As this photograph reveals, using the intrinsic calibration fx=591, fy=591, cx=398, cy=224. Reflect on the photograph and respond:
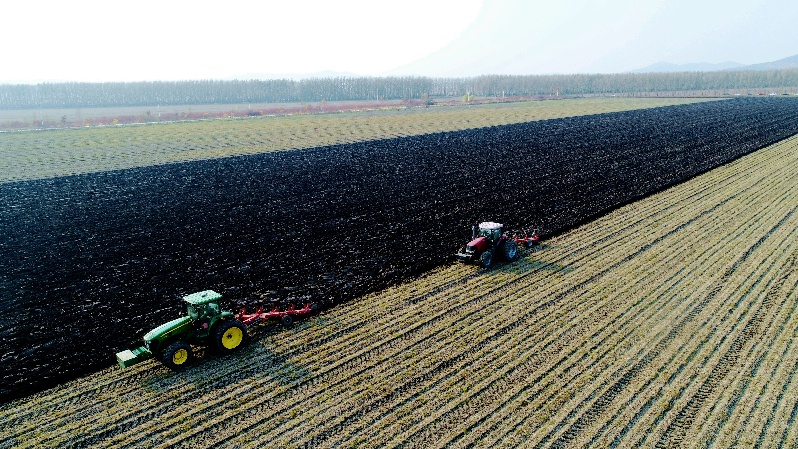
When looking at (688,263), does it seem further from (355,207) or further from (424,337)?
(355,207)

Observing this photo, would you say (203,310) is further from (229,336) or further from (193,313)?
(229,336)

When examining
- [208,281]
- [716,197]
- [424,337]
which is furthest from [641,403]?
[716,197]

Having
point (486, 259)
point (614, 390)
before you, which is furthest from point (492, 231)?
point (614, 390)

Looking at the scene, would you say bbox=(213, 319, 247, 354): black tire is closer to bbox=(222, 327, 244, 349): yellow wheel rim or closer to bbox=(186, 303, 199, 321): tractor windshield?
bbox=(222, 327, 244, 349): yellow wheel rim

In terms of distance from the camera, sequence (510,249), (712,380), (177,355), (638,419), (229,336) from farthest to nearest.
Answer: (510,249)
(229,336)
(177,355)
(712,380)
(638,419)

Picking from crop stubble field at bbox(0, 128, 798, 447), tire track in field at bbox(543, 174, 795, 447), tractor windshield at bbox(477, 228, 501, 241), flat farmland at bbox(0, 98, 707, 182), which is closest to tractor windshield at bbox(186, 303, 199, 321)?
crop stubble field at bbox(0, 128, 798, 447)

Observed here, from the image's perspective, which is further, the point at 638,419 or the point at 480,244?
the point at 480,244

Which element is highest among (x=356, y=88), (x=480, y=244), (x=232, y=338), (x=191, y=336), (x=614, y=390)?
(x=356, y=88)

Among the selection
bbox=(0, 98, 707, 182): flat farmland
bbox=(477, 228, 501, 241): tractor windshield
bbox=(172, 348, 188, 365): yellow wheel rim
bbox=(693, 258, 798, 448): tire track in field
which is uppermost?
bbox=(0, 98, 707, 182): flat farmland
